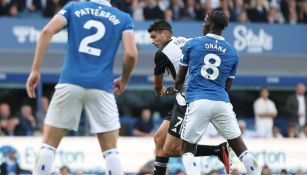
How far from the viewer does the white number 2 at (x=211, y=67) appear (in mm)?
11773

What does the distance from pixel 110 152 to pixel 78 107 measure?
0.57 metres

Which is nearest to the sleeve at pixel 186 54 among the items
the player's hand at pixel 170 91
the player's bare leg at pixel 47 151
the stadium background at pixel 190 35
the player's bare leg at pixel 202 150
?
the player's hand at pixel 170 91

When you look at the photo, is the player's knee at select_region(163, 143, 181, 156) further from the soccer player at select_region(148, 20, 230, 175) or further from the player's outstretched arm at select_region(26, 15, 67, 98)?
the player's outstretched arm at select_region(26, 15, 67, 98)

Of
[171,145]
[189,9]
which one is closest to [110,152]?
[171,145]

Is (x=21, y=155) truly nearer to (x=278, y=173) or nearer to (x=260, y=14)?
(x=278, y=173)

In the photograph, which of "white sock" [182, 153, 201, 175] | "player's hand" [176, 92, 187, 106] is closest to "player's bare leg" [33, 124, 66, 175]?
"white sock" [182, 153, 201, 175]

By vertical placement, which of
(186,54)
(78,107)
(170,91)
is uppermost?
(186,54)

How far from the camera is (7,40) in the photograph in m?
25.4

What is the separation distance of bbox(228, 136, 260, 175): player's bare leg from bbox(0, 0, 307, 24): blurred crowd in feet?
43.8

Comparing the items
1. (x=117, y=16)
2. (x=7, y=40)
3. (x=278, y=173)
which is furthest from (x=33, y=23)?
(x=117, y=16)

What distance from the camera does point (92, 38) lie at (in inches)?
401

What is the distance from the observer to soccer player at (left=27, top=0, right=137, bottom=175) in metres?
10.2

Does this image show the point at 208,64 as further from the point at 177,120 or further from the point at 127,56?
the point at 127,56

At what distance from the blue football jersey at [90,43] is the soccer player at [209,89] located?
5.78 feet
